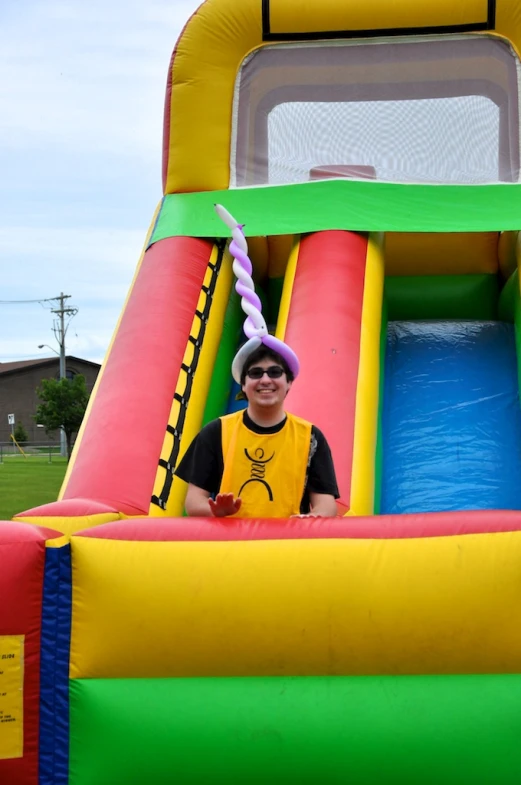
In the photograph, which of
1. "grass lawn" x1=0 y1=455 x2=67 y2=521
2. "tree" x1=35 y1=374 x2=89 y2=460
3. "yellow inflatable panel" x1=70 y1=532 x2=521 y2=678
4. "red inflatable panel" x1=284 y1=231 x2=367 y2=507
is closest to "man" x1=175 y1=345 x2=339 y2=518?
"yellow inflatable panel" x1=70 y1=532 x2=521 y2=678

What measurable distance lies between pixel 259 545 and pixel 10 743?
2.38 ft

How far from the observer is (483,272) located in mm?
4949

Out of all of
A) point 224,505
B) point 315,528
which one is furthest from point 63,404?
point 315,528

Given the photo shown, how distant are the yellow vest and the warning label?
701 millimetres

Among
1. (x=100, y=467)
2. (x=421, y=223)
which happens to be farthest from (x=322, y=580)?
(x=421, y=223)

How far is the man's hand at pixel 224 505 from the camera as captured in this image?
98.3 inches

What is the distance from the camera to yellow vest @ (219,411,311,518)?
2.72 m

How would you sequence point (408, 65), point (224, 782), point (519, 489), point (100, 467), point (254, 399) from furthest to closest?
1. point (408, 65)
2. point (519, 489)
3. point (100, 467)
4. point (254, 399)
5. point (224, 782)

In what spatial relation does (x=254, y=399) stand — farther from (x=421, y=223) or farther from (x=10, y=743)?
(x=421, y=223)

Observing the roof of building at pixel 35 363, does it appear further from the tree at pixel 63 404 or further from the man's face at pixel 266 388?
the man's face at pixel 266 388

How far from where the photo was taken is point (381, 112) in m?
4.89

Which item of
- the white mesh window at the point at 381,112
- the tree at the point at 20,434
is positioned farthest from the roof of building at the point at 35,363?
the white mesh window at the point at 381,112

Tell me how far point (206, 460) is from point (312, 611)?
Answer: 600 millimetres

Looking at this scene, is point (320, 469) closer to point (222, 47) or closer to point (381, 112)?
point (381, 112)
